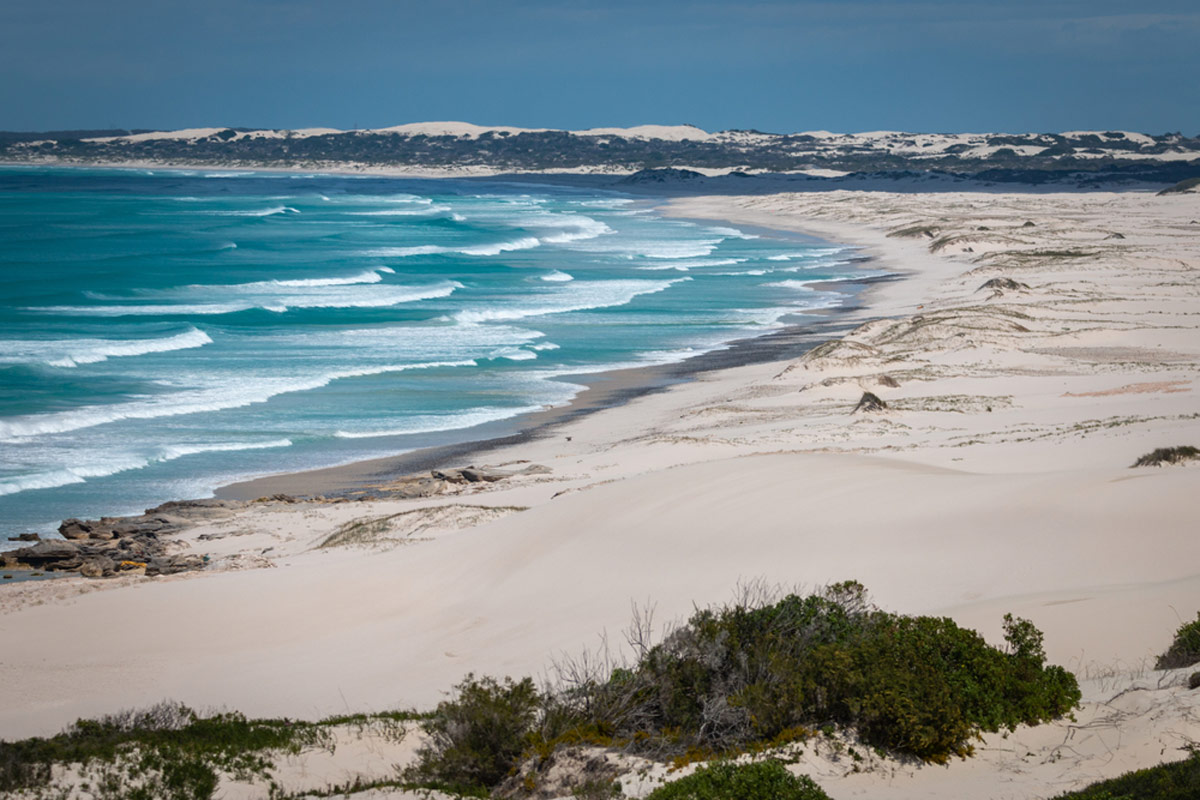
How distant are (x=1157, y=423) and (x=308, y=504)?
12.9m

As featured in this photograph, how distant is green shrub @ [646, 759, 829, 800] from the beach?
38 centimetres

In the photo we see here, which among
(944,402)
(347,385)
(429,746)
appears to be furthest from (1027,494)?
(347,385)

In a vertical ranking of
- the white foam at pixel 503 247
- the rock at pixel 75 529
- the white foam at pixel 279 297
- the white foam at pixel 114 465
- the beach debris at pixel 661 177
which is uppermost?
the beach debris at pixel 661 177

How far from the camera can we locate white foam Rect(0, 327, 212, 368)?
29.0 m

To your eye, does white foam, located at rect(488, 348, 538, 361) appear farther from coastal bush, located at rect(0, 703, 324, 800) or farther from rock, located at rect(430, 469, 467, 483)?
coastal bush, located at rect(0, 703, 324, 800)

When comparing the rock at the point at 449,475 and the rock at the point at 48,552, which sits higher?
the rock at the point at 48,552

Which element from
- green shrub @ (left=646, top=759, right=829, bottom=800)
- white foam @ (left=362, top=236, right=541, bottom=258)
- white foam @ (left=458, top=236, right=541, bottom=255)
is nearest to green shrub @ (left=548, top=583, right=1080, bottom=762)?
green shrub @ (left=646, top=759, right=829, bottom=800)

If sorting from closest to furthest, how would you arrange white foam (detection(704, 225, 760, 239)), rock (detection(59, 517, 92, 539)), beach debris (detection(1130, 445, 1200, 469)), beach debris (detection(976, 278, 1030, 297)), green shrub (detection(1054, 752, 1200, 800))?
green shrub (detection(1054, 752, 1200, 800))
beach debris (detection(1130, 445, 1200, 469))
rock (detection(59, 517, 92, 539))
beach debris (detection(976, 278, 1030, 297))
white foam (detection(704, 225, 760, 239))

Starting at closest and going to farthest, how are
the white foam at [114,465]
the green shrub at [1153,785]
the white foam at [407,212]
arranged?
the green shrub at [1153,785] < the white foam at [114,465] < the white foam at [407,212]

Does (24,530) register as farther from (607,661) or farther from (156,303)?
(156,303)

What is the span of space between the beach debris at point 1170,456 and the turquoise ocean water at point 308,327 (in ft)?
44.2

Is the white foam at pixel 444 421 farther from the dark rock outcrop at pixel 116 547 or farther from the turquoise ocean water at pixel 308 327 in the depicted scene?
the dark rock outcrop at pixel 116 547

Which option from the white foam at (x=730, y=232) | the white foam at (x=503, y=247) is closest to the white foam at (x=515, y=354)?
the white foam at (x=503, y=247)

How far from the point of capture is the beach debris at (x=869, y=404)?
19.8 m
